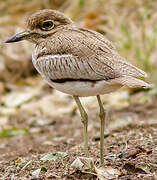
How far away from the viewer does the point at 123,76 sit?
9.93 feet

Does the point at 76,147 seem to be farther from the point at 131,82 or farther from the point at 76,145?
the point at 131,82

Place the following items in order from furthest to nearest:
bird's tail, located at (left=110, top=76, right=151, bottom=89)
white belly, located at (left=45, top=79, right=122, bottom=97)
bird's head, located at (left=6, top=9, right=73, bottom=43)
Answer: bird's head, located at (left=6, top=9, right=73, bottom=43)
white belly, located at (left=45, top=79, right=122, bottom=97)
bird's tail, located at (left=110, top=76, right=151, bottom=89)

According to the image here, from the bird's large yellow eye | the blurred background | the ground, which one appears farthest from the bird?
the blurred background

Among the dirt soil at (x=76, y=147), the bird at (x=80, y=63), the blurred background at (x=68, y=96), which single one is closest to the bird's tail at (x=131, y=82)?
the bird at (x=80, y=63)

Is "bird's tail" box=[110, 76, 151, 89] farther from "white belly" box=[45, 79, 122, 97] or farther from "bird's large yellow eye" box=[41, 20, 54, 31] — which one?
"bird's large yellow eye" box=[41, 20, 54, 31]

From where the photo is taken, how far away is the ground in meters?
3.10

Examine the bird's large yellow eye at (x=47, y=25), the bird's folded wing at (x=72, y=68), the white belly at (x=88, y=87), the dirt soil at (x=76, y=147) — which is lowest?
the dirt soil at (x=76, y=147)

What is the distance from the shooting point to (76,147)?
4289 millimetres

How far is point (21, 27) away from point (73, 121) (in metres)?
3.18

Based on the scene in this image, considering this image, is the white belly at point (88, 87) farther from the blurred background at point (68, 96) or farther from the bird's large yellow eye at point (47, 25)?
the blurred background at point (68, 96)

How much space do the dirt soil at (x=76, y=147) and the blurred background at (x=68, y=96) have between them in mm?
39

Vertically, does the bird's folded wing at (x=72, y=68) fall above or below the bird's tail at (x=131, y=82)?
above

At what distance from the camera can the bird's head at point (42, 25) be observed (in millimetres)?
3567

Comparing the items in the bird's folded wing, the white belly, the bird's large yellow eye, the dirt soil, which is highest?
the bird's large yellow eye
